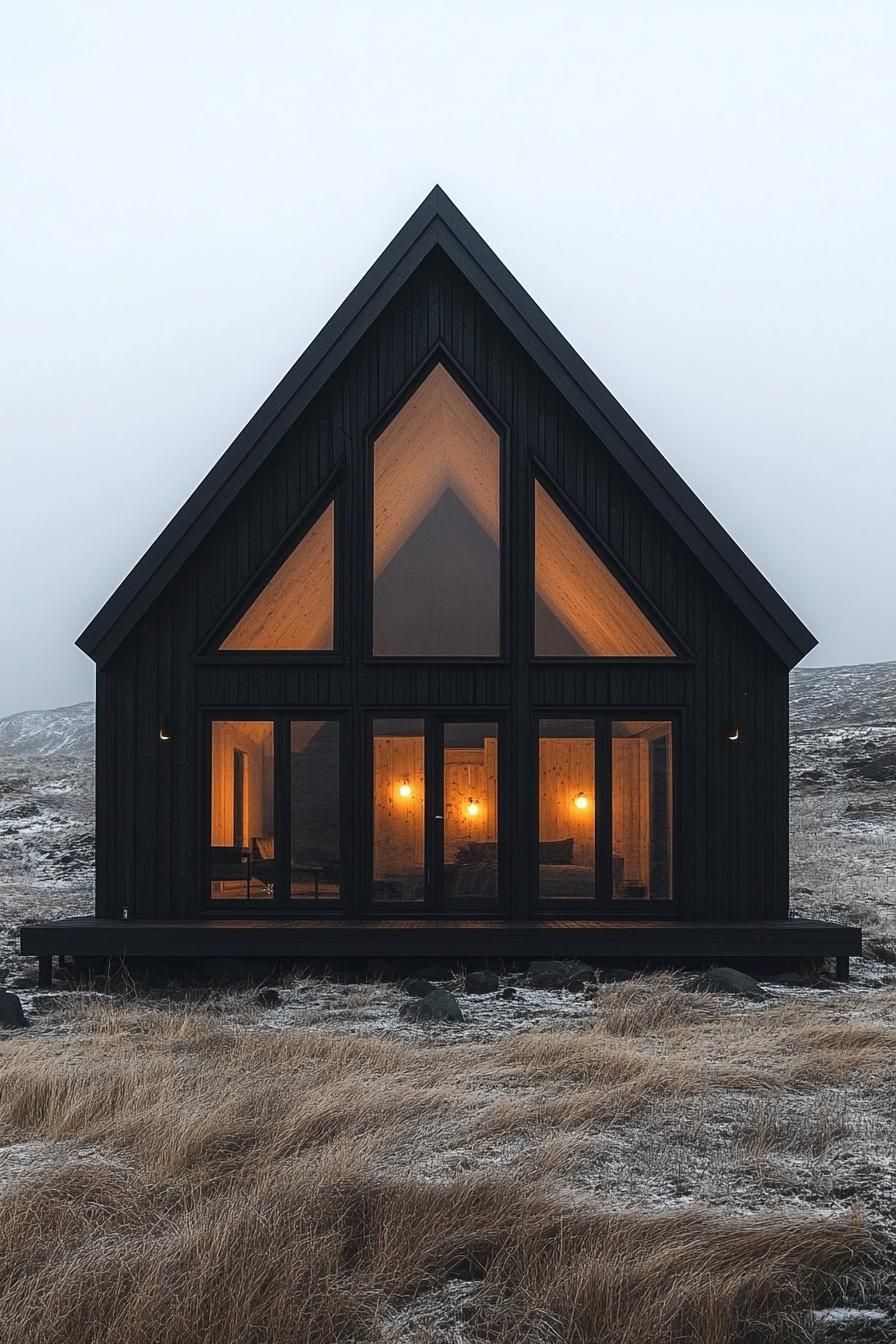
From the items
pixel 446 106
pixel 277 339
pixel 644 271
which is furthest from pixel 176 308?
pixel 644 271

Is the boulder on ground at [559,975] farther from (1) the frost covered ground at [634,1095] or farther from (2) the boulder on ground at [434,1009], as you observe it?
(2) the boulder on ground at [434,1009]

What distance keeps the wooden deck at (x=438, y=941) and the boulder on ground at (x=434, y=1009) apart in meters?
1.38

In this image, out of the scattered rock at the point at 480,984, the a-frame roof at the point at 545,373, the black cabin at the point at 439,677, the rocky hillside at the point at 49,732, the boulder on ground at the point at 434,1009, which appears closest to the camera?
the boulder on ground at the point at 434,1009

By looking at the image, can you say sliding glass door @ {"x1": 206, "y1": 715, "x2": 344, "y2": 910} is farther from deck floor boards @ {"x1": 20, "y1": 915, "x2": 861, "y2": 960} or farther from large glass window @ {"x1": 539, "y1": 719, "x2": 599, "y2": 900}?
large glass window @ {"x1": 539, "y1": 719, "x2": 599, "y2": 900}

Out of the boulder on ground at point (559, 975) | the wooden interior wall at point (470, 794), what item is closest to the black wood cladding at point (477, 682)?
the wooden interior wall at point (470, 794)

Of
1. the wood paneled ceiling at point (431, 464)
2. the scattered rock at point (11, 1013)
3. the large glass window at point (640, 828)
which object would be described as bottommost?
the scattered rock at point (11, 1013)

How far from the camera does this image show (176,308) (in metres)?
102

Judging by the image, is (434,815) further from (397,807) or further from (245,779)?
(245,779)

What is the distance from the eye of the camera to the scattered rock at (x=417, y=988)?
8.56 m

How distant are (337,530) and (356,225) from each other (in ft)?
326

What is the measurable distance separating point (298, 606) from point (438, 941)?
3335 millimetres

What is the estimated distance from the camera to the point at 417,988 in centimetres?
862

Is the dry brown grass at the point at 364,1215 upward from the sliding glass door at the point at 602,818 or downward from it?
downward

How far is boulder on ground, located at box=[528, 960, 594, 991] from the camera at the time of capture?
8.83 meters
